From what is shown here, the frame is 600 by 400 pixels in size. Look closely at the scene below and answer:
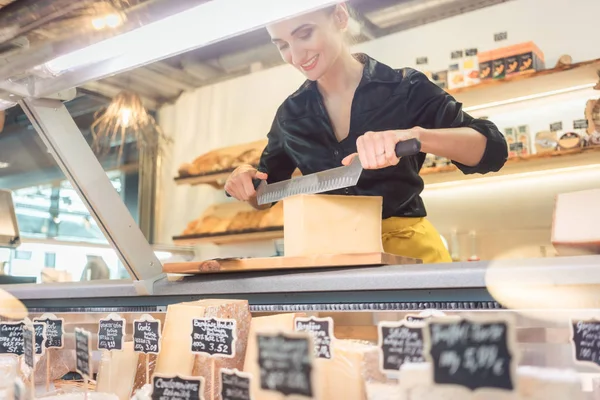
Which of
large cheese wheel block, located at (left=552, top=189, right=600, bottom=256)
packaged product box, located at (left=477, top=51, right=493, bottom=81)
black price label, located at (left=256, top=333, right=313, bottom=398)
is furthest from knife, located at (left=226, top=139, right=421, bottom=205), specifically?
packaged product box, located at (left=477, top=51, right=493, bottom=81)

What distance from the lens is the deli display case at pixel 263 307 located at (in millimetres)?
821

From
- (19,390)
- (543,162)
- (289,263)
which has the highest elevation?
(543,162)

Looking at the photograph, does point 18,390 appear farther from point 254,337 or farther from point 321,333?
point 321,333

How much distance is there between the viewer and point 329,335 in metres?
0.96

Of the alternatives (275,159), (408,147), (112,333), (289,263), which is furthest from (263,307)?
(275,159)

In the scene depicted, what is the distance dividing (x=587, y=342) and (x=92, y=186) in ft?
3.61

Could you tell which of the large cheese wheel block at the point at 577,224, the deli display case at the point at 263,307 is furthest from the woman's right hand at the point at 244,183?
the large cheese wheel block at the point at 577,224

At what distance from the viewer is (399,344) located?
852mm

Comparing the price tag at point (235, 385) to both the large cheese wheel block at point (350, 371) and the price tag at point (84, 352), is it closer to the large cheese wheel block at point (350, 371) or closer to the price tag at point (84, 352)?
the large cheese wheel block at point (350, 371)

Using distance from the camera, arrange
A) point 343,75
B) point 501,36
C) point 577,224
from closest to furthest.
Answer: point 577,224
point 343,75
point 501,36

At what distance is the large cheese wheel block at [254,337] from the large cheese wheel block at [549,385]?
38 centimetres

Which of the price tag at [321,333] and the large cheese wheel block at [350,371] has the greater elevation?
the price tag at [321,333]

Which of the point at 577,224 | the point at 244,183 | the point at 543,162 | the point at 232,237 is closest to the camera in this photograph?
the point at 577,224

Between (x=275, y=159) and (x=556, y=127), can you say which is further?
(x=556, y=127)
